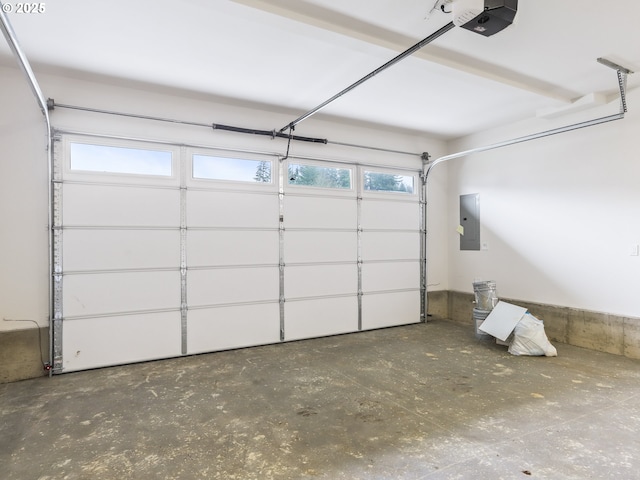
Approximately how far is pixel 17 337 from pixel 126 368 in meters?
1.06

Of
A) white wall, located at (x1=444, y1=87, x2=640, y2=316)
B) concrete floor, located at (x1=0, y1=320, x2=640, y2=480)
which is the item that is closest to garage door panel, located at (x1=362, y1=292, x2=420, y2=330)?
white wall, located at (x1=444, y1=87, x2=640, y2=316)

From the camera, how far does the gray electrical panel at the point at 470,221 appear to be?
19.1 feet

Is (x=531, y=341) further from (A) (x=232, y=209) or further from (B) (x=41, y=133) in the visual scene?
(B) (x=41, y=133)

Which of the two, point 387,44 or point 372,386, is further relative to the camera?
point 372,386

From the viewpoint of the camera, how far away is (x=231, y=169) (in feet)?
15.1

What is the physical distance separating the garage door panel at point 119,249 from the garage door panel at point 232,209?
1.19 ft

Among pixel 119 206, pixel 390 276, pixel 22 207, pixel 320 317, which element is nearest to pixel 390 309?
pixel 390 276

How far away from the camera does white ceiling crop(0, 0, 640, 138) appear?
2.65m

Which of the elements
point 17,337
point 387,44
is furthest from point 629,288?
point 17,337

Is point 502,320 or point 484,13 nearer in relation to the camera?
point 484,13

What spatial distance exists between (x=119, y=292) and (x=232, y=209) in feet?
5.22

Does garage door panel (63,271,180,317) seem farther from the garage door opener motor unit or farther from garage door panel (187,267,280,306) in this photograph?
the garage door opener motor unit

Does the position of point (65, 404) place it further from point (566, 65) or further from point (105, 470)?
point (566, 65)

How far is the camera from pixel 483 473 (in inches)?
79.7
